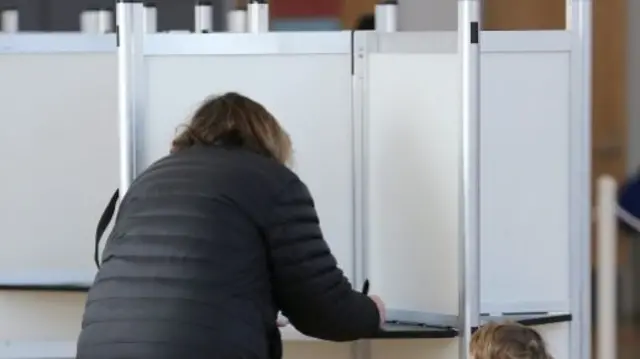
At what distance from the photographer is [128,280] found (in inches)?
108

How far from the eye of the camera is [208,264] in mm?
2707

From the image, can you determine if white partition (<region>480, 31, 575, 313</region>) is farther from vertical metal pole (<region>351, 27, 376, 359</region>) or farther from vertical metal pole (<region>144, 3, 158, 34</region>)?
vertical metal pole (<region>144, 3, 158, 34</region>)

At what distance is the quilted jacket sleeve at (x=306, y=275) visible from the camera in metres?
2.77

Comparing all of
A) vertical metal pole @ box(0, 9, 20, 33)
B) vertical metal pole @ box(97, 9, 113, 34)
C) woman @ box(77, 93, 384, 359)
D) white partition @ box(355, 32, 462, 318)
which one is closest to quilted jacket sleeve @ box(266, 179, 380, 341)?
woman @ box(77, 93, 384, 359)

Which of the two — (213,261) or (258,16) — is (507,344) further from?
(258,16)

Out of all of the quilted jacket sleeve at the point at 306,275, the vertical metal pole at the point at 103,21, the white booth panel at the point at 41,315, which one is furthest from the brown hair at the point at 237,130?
the vertical metal pole at the point at 103,21

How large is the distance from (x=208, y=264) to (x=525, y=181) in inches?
38.3

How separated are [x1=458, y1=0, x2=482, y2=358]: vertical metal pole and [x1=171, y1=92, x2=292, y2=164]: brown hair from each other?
411mm

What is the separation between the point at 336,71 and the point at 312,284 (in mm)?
777

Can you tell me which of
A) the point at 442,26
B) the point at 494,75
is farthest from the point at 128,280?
the point at 442,26

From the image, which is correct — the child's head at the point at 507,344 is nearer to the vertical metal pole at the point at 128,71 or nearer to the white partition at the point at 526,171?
the white partition at the point at 526,171

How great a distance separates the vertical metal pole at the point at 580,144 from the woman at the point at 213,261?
0.77 meters

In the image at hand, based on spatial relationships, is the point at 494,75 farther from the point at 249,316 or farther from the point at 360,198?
the point at 249,316

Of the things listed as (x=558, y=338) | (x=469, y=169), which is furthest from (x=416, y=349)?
(x=469, y=169)
